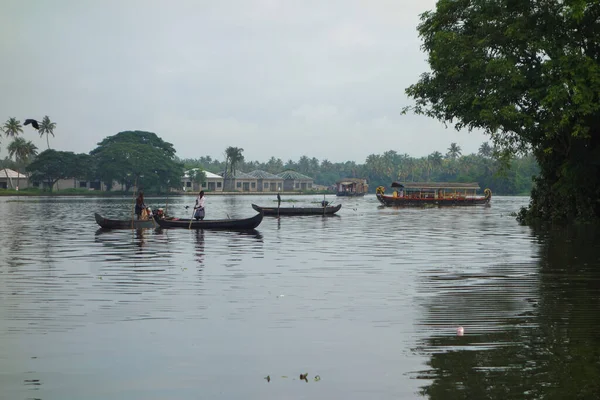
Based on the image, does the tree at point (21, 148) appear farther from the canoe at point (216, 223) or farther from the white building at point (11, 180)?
the canoe at point (216, 223)

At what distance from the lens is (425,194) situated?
296 feet

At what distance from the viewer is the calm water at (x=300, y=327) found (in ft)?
25.5

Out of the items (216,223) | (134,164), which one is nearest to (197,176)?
(134,164)

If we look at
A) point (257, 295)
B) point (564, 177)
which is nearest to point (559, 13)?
point (564, 177)

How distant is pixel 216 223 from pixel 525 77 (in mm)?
15634

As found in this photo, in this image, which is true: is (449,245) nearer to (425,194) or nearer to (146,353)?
(146,353)

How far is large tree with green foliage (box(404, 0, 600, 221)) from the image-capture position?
1121 inches

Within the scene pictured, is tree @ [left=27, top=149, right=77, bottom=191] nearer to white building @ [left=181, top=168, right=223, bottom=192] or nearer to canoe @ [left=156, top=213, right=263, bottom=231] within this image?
white building @ [left=181, top=168, right=223, bottom=192]

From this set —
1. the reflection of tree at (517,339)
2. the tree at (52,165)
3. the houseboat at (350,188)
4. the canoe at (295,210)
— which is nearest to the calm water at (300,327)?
the reflection of tree at (517,339)

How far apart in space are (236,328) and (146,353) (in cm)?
191

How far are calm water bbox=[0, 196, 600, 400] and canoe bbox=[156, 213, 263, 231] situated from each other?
12.5 meters

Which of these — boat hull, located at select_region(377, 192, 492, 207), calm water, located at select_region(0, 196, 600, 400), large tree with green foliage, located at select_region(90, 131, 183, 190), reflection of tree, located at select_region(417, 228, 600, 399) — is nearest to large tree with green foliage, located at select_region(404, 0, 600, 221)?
calm water, located at select_region(0, 196, 600, 400)

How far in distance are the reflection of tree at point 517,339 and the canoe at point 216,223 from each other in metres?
19.3

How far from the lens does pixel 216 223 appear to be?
3469cm
